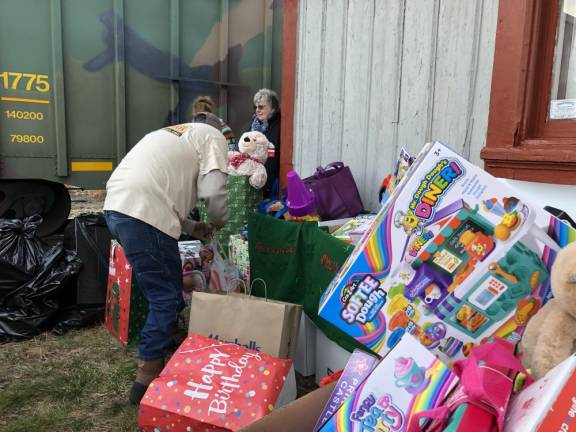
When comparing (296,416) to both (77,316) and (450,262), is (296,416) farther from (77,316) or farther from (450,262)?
(77,316)

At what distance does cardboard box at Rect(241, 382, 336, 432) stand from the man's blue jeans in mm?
Result: 1073

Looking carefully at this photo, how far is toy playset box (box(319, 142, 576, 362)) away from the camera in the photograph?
4.71 feet

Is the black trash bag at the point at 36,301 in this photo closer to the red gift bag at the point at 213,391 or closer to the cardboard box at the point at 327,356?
the red gift bag at the point at 213,391

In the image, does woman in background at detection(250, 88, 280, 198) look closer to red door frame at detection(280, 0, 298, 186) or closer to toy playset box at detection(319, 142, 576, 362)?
red door frame at detection(280, 0, 298, 186)

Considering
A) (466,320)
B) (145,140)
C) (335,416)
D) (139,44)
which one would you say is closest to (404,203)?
(466,320)

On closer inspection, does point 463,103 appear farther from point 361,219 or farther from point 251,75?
point 251,75

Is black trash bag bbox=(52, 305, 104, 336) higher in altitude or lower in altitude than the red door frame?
lower

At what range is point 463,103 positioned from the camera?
2643 millimetres

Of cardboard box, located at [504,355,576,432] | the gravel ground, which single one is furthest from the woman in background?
the gravel ground

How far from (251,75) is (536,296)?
191 inches

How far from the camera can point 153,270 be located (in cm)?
244

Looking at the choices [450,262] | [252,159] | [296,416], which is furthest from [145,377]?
[252,159]

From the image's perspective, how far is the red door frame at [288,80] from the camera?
3801mm

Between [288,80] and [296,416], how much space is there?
2.89 metres
